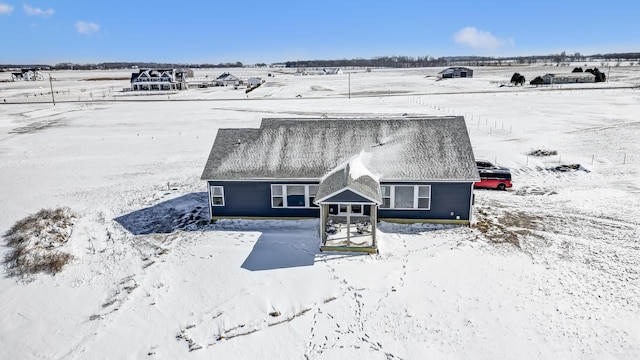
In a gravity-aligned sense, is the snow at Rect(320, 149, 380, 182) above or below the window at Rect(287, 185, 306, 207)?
above

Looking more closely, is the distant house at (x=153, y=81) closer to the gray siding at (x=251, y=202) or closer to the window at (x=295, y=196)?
the gray siding at (x=251, y=202)

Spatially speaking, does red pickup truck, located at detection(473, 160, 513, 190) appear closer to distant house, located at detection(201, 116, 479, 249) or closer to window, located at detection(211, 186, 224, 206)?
distant house, located at detection(201, 116, 479, 249)

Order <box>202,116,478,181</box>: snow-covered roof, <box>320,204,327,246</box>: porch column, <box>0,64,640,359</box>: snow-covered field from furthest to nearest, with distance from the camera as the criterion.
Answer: <box>202,116,478,181</box>: snow-covered roof
<box>320,204,327,246</box>: porch column
<box>0,64,640,359</box>: snow-covered field

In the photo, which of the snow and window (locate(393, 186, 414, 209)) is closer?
the snow

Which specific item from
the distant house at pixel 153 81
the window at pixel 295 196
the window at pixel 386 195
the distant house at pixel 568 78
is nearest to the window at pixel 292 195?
the window at pixel 295 196

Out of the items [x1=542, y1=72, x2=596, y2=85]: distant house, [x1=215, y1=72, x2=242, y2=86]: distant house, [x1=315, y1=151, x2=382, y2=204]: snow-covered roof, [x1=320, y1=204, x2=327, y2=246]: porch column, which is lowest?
[x1=320, y1=204, x2=327, y2=246]: porch column

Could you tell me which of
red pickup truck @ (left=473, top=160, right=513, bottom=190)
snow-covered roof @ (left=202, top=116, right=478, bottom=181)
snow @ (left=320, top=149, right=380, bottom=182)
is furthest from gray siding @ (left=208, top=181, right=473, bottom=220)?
red pickup truck @ (left=473, top=160, right=513, bottom=190)

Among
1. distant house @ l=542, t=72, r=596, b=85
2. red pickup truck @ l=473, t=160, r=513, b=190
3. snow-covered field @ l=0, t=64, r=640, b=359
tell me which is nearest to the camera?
snow-covered field @ l=0, t=64, r=640, b=359
